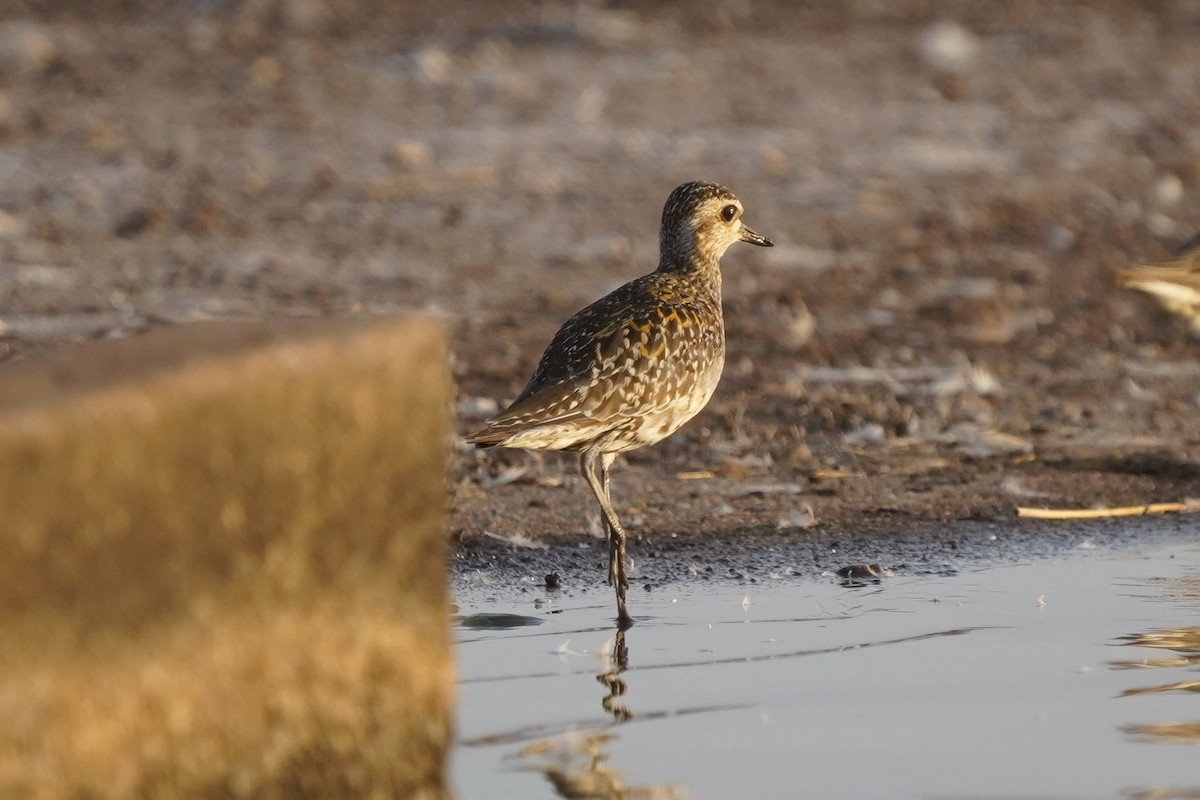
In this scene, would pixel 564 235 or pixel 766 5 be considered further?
pixel 766 5

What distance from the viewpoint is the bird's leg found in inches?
247

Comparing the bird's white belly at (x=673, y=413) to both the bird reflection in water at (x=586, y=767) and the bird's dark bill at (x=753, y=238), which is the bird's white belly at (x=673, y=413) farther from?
the bird reflection in water at (x=586, y=767)

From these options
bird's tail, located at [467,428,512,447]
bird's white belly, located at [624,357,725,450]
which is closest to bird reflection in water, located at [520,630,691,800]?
bird's tail, located at [467,428,512,447]

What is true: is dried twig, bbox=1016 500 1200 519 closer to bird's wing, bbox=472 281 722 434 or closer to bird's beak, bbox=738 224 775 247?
bird's beak, bbox=738 224 775 247

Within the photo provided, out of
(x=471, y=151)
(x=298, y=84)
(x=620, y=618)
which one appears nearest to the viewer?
(x=620, y=618)

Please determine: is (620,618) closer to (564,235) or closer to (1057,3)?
(564,235)

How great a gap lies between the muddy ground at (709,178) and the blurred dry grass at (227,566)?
223 cm

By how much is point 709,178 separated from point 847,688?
7.60 m

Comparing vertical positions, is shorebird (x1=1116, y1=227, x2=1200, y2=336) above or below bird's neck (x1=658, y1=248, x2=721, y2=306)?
above

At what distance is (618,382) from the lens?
6.45 meters

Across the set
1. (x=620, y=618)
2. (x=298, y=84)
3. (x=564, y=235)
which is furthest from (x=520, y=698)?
(x=298, y=84)

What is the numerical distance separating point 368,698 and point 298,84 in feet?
35.8

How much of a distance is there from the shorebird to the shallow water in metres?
3.07

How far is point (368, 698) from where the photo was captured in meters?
4.02
